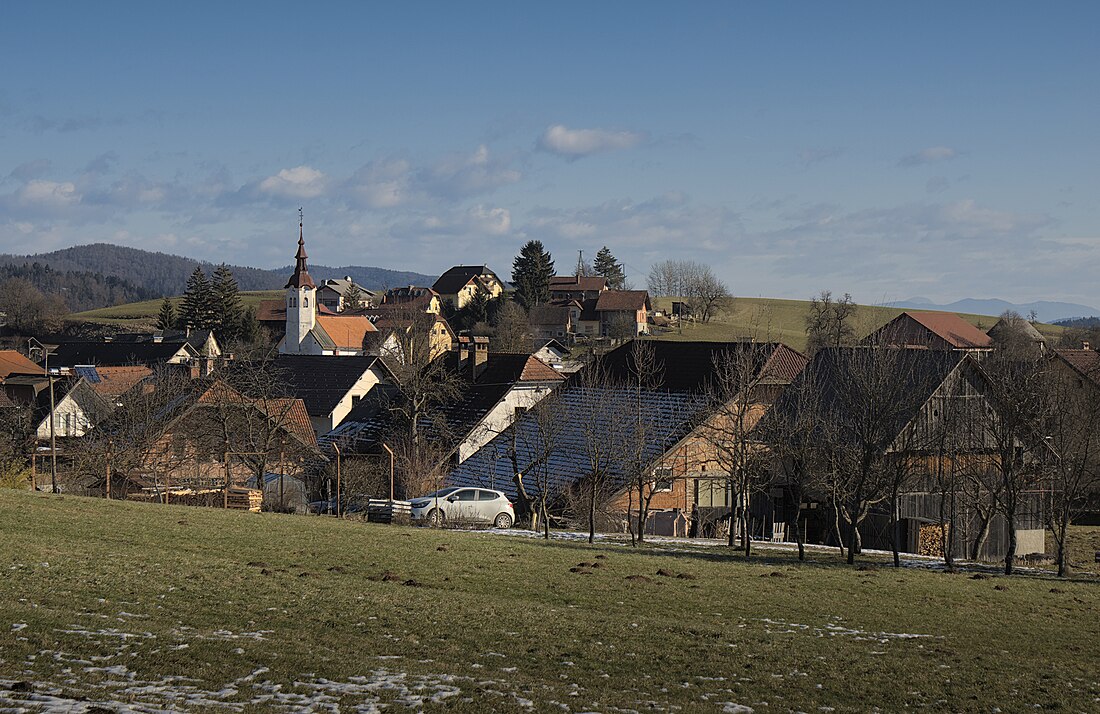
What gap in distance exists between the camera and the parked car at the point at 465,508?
113 ft

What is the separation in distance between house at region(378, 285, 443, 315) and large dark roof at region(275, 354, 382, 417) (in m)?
76.1

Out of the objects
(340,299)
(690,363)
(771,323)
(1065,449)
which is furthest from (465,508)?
(340,299)

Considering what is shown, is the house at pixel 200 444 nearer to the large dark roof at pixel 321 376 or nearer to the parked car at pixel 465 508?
the parked car at pixel 465 508

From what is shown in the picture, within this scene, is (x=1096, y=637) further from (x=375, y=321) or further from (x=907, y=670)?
(x=375, y=321)

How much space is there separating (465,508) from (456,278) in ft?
458

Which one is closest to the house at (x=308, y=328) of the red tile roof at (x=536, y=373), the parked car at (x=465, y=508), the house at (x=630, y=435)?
the red tile roof at (x=536, y=373)

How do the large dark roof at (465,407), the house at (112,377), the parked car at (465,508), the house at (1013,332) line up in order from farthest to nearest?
1. the house at (1013,332)
2. the house at (112,377)
3. the large dark roof at (465,407)
4. the parked car at (465,508)

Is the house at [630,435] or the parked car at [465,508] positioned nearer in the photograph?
the parked car at [465,508]

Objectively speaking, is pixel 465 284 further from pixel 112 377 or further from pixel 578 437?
pixel 578 437

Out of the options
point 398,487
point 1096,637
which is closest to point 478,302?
point 398,487

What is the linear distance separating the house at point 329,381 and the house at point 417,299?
7629 centimetres

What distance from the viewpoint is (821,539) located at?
132ft

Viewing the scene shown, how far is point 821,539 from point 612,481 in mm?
8731

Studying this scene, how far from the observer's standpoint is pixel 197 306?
130m
